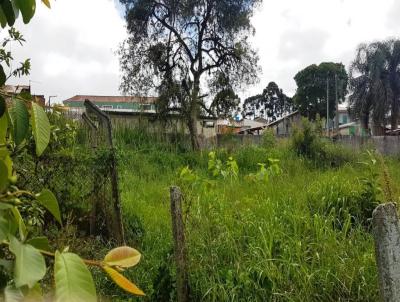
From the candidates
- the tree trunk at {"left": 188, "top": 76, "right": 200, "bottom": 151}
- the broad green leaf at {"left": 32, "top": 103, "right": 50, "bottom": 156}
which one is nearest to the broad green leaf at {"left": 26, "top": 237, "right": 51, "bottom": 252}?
the broad green leaf at {"left": 32, "top": 103, "right": 50, "bottom": 156}

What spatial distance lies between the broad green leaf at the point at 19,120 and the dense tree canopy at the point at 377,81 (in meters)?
33.9

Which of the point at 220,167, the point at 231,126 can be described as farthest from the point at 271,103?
the point at 220,167

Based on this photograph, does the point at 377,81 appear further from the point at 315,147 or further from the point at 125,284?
the point at 125,284

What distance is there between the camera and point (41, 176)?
4484mm

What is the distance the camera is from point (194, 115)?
17.8 m

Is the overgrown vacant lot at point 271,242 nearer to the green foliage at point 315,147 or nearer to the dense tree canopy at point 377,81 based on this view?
the green foliage at point 315,147

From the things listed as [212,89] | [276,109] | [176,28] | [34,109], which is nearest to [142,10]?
[176,28]

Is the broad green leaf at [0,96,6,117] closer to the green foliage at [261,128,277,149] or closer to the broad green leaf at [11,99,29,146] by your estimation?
the broad green leaf at [11,99,29,146]

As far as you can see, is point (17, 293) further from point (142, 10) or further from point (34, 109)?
point (142, 10)

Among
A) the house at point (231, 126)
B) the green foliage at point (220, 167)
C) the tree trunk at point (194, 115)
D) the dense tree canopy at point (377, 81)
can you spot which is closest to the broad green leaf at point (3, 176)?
the green foliage at point (220, 167)

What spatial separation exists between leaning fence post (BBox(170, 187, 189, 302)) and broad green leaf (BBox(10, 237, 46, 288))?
296cm

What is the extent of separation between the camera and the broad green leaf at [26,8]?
0.55 meters

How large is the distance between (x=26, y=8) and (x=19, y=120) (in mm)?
134

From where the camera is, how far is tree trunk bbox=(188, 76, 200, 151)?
17.5 metres
